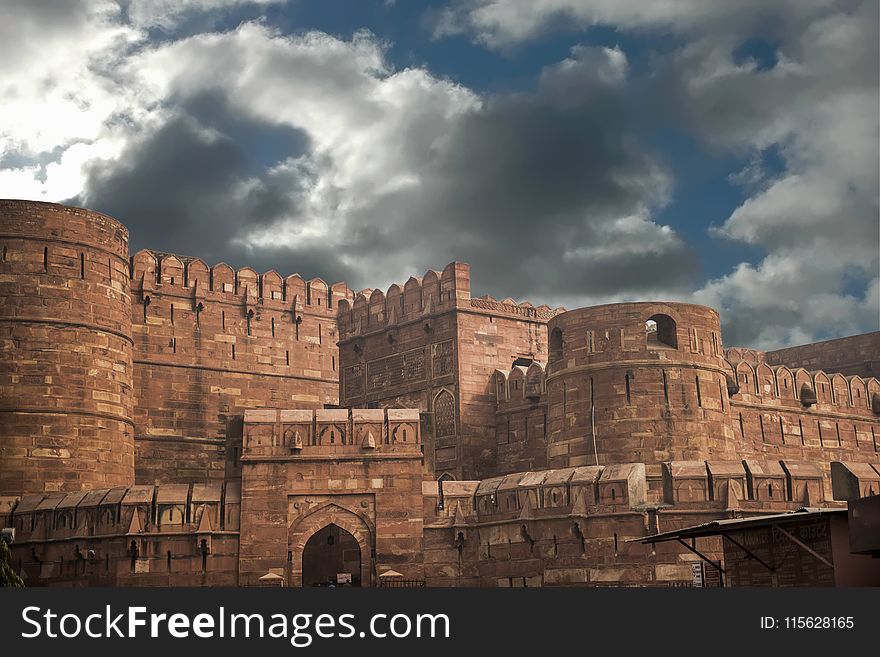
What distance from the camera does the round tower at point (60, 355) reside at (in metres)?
30.4

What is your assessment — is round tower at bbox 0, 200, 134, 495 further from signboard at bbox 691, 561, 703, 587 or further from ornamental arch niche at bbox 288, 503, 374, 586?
signboard at bbox 691, 561, 703, 587

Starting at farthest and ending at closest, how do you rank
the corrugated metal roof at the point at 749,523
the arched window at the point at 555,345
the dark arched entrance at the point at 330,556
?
the arched window at the point at 555,345 < the dark arched entrance at the point at 330,556 < the corrugated metal roof at the point at 749,523

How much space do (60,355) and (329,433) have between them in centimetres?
738

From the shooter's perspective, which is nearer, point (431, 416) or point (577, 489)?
point (577, 489)

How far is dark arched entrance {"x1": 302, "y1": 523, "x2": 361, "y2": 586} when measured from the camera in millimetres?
30609

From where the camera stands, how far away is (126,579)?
87.8 ft

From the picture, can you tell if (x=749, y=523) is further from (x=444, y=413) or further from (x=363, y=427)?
(x=444, y=413)

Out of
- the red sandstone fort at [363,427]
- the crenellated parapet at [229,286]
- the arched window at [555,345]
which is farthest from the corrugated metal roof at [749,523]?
the crenellated parapet at [229,286]

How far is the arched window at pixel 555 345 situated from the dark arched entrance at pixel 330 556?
A: 6.61m

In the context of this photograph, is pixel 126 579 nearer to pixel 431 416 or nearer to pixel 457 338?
pixel 431 416

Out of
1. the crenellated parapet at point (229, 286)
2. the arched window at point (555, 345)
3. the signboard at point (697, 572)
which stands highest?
the crenellated parapet at point (229, 286)

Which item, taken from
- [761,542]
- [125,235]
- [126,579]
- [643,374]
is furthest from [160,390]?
[761,542]

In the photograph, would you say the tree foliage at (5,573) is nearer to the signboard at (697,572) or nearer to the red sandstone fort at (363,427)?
the red sandstone fort at (363,427)

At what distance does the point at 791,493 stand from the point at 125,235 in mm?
17842
